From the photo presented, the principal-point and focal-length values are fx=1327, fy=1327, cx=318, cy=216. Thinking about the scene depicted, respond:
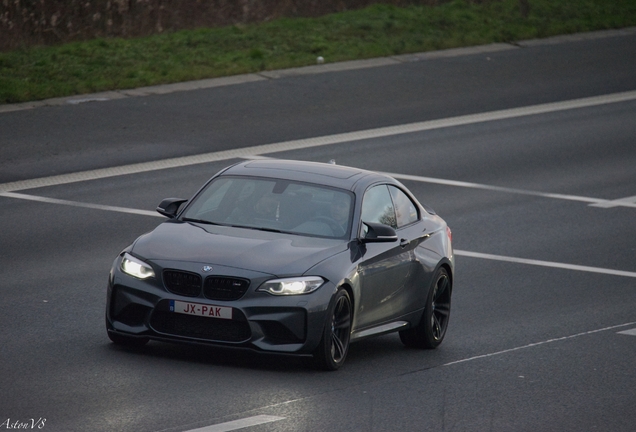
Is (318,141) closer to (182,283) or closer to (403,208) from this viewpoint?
(403,208)

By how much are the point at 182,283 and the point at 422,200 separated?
29.8 feet

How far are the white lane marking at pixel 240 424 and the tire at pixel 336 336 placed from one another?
1.47m

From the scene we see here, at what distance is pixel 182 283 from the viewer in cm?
1001

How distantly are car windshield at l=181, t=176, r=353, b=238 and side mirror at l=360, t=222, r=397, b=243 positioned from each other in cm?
19

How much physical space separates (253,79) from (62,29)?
4.36 m

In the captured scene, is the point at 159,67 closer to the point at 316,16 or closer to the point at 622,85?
the point at 316,16

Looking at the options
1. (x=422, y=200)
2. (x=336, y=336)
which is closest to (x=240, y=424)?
(x=336, y=336)

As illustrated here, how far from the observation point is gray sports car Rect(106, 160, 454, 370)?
994 centimetres

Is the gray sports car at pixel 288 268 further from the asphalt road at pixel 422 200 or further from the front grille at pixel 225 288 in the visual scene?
the asphalt road at pixel 422 200

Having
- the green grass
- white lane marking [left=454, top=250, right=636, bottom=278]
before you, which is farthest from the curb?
white lane marking [left=454, top=250, right=636, bottom=278]

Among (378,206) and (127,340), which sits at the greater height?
(378,206)

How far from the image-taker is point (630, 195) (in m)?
20.0

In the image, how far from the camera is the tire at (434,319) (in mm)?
11805

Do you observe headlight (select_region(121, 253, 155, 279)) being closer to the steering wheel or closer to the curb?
the steering wheel
